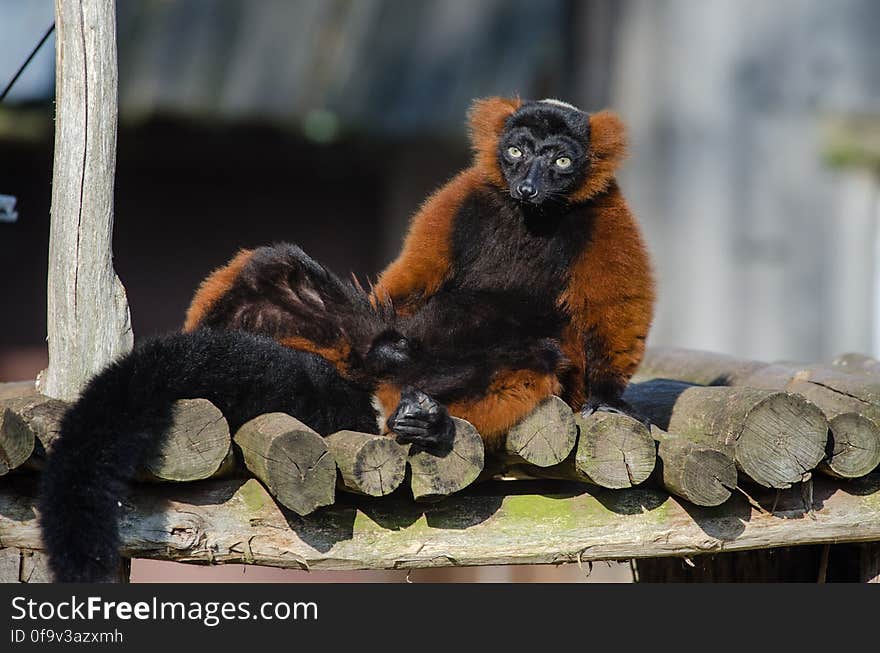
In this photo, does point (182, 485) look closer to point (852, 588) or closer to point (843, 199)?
point (852, 588)

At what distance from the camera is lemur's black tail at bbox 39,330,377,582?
12.4 ft

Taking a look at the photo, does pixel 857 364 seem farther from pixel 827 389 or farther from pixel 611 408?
pixel 611 408

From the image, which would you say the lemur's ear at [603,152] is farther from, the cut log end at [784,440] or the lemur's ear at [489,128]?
the cut log end at [784,440]

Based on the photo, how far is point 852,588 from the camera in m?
4.46

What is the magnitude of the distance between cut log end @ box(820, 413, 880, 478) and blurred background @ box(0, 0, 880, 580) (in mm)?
4171

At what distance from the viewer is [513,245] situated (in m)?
5.02

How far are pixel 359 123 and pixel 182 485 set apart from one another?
478cm

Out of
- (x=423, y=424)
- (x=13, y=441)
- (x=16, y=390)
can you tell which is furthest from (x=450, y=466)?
(x=16, y=390)

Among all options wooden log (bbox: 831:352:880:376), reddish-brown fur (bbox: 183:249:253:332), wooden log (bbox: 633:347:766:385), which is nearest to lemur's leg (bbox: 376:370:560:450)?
reddish-brown fur (bbox: 183:249:253:332)

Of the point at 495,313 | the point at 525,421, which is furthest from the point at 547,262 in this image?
the point at 525,421

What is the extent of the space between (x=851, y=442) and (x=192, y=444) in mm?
2365

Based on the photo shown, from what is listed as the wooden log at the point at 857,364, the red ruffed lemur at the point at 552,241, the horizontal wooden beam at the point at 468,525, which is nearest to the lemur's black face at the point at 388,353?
the red ruffed lemur at the point at 552,241

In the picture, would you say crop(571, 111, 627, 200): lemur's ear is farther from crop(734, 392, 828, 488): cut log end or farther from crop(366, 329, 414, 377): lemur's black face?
crop(734, 392, 828, 488): cut log end

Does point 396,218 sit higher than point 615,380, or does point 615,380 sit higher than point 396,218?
point 396,218
